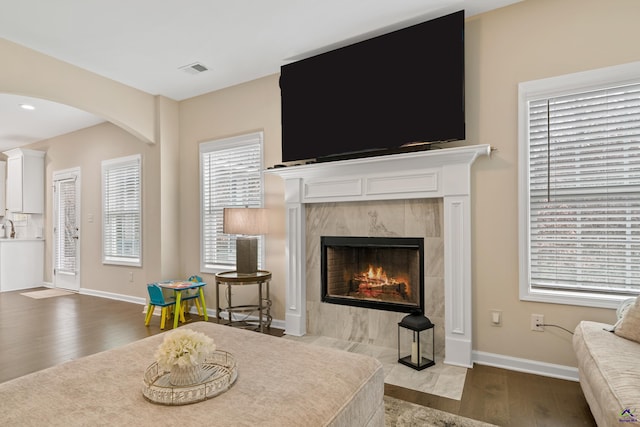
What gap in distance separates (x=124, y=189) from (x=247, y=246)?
286 centimetres

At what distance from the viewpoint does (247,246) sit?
380 cm

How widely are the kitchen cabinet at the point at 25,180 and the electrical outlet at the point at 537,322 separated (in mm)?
8020

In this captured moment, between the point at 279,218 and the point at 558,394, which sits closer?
the point at 558,394

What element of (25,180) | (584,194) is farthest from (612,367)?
(25,180)

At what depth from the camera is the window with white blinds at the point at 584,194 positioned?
245 centimetres

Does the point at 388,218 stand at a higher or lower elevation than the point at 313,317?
higher

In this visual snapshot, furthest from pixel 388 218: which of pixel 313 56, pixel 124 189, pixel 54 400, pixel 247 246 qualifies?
pixel 124 189

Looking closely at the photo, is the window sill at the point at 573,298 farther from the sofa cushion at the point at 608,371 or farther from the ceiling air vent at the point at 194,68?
the ceiling air vent at the point at 194,68

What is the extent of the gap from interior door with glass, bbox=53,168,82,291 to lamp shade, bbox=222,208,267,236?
4009mm

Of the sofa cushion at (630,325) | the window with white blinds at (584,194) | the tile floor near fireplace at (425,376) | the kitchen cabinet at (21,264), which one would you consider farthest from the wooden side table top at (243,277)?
Answer: the kitchen cabinet at (21,264)

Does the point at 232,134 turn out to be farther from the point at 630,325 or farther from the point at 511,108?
the point at 630,325

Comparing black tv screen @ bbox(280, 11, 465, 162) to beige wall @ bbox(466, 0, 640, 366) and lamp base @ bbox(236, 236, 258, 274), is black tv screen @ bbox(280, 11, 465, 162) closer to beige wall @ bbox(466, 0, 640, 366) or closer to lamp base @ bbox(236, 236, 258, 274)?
beige wall @ bbox(466, 0, 640, 366)

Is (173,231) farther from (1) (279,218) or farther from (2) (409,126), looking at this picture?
(2) (409,126)

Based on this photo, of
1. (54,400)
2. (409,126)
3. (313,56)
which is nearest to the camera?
(54,400)
